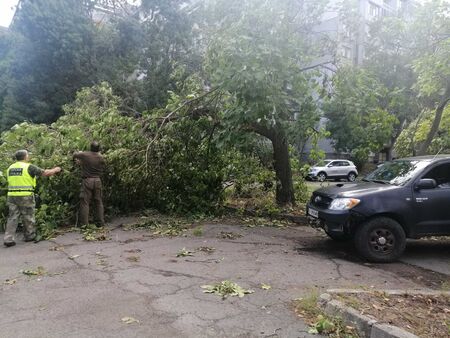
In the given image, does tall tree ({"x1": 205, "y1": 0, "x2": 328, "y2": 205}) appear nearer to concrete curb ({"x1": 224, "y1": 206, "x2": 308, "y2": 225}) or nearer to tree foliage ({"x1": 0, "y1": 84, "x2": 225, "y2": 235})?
tree foliage ({"x1": 0, "y1": 84, "x2": 225, "y2": 235})

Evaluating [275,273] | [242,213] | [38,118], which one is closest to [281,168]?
[242,213]

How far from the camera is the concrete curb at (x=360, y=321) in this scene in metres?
3.84

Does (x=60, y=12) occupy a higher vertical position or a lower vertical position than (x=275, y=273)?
higher

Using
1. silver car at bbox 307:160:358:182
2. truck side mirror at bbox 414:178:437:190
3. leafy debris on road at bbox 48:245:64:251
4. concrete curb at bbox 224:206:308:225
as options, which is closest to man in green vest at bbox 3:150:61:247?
leafy debris on road at bbox 48:245:64:251

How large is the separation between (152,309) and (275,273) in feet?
6.70

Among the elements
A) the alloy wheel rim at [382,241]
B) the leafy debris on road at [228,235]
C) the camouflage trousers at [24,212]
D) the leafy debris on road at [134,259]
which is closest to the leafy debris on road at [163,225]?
the leafy debris on road at [228,235]

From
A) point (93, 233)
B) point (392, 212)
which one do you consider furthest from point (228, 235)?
point (392, 212)

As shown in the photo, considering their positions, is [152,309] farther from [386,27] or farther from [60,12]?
[60,12]

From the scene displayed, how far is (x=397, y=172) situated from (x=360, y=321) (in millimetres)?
4218

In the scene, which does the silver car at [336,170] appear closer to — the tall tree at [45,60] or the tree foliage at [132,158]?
the tall tree at [45,60]

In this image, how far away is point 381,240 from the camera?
701 cm

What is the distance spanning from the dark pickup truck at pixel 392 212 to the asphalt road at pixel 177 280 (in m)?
0.37

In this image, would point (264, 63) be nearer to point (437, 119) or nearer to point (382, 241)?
point (382, 241)

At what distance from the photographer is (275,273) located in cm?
613
